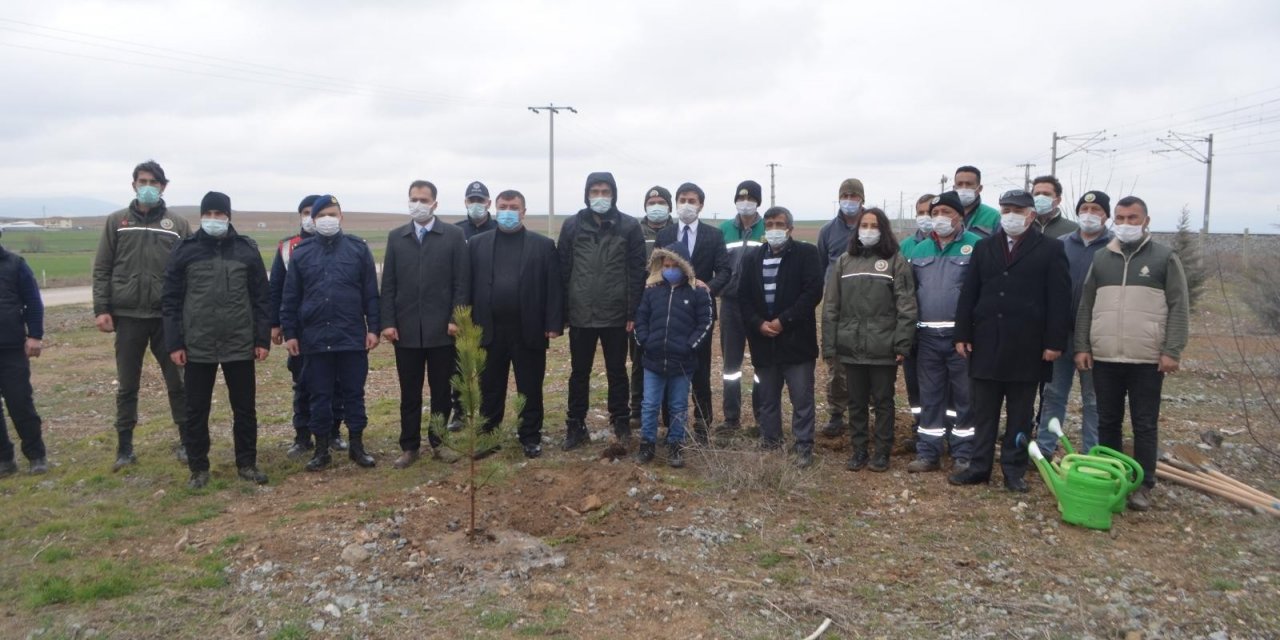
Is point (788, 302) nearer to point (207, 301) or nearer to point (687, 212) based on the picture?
point (687, 212)

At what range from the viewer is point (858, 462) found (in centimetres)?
640

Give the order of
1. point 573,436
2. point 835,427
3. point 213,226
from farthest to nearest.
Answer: point 835,427 → point 573,436 → point 213,226

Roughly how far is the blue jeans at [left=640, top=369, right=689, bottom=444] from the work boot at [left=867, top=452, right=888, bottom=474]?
1450 millimetres

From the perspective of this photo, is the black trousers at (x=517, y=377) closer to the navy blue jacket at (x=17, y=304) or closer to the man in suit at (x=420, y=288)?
the man in suit at (x=420, y=288)

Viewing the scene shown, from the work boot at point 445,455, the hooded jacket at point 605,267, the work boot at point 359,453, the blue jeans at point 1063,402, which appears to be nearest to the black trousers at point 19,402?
the work boot at point 359,453

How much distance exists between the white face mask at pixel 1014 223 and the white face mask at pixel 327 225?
15.7 feet

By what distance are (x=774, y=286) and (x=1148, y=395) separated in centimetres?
258

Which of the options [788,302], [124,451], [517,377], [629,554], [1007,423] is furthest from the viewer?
[517,377]

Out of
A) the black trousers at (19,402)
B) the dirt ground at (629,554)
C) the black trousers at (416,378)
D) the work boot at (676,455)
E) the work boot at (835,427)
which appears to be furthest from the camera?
the work boot at (835,427)

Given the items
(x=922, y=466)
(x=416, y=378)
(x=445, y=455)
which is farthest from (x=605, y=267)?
(x=922, y=466)

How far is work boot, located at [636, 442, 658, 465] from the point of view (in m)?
6.46

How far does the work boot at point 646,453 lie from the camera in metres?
6.46

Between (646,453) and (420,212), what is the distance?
2.56m

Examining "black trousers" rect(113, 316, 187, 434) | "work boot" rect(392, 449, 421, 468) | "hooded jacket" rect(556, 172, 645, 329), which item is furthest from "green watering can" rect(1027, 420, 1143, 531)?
"black trousers" rect(113, 316, 187, 434)
